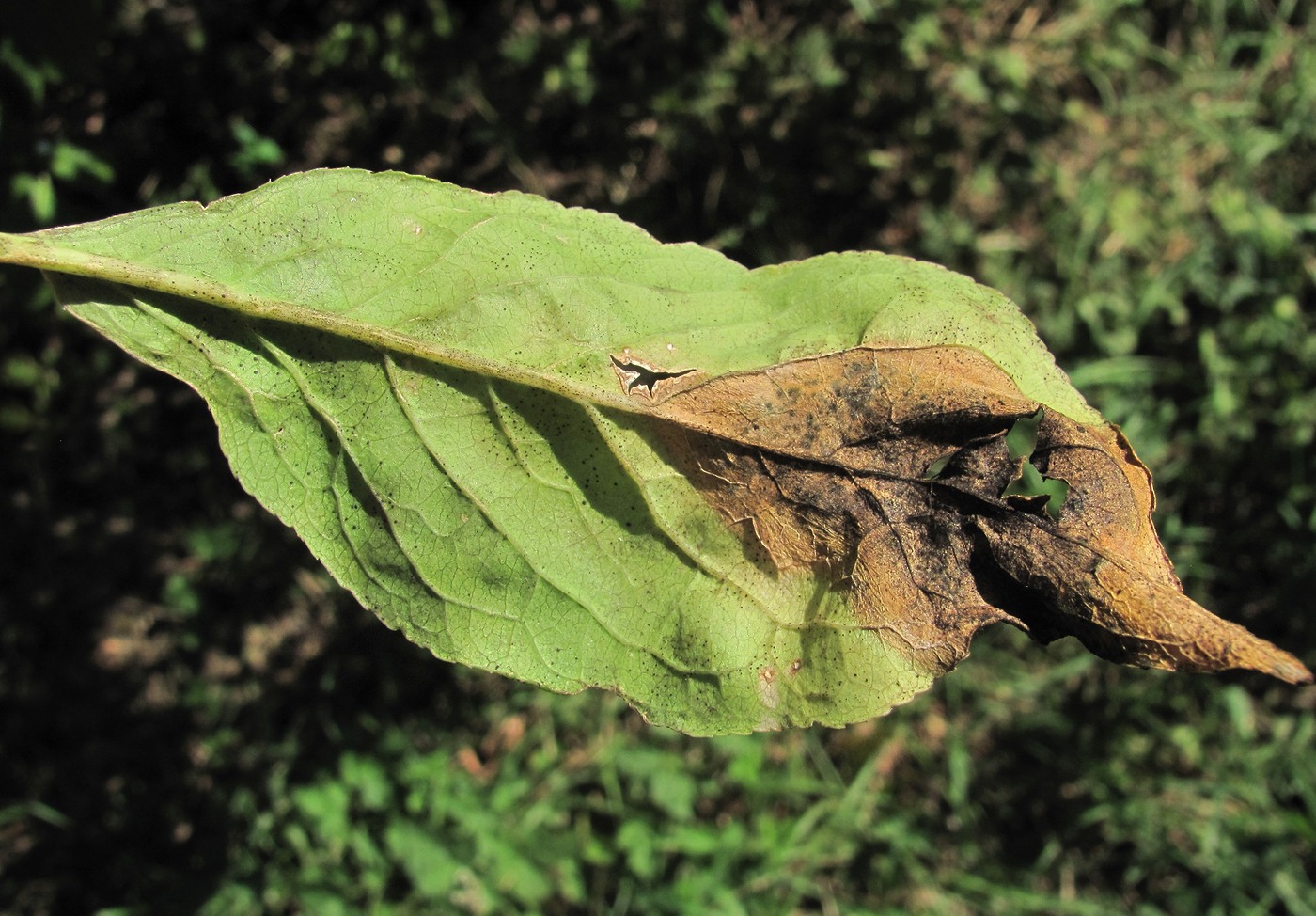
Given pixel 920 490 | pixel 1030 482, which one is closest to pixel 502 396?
pixel 920 490

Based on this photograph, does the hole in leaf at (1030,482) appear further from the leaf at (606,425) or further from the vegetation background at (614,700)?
the vegetation background at (614,700)

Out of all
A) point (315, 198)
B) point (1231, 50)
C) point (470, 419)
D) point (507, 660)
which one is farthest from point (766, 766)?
point (1231, 50)

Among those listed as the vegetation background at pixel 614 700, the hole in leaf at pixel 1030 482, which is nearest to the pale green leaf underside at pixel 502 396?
the hole in leaf at pixel 1030 482

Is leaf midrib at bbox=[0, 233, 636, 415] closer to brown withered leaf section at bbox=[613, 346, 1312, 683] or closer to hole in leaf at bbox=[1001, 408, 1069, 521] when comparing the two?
brown withered leaf section at bbox=[613, 346, 1312, 683]

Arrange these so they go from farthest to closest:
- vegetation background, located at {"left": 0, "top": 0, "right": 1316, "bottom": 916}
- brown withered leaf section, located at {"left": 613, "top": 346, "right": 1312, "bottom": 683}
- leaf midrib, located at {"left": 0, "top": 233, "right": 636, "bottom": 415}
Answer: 1. vegetation background, located at {"left": 0, "top": 0, "right": 1316, "bottom": 916}
2. leaf midrib, located at {"left": 0, "top": 233, "right": 636, "bottom": 415}
3. brown withered leaf section, located at {"left": 613, "top": 346, "right": 1312, "bottom": 683}

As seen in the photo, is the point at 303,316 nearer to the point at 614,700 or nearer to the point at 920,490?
the point at 920,490

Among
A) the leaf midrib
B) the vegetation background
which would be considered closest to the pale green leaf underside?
the leaf midrib

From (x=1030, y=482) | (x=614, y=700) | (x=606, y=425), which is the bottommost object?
(x=614, y=700)

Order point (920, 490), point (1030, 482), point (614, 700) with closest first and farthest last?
point (920, 490), point (1030, 482), point (614, 700)
